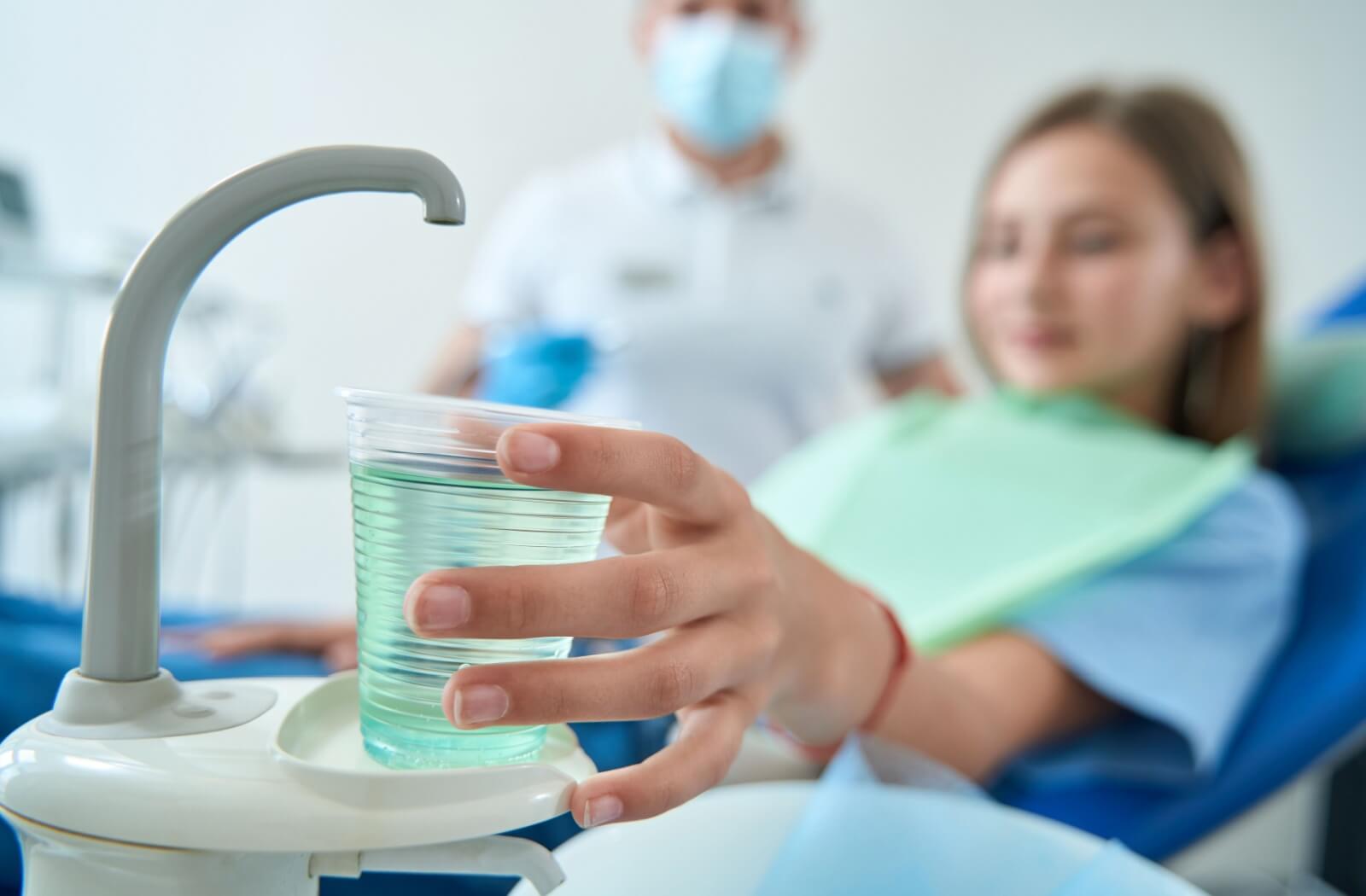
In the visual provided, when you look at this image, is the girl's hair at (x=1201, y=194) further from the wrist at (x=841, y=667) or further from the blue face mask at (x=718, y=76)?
the wrist at (x=841, y=667)

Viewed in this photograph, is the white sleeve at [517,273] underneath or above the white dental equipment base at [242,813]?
above

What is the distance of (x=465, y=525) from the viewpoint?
0.34 m

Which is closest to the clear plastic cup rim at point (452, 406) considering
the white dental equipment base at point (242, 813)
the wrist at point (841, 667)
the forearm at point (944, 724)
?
the white dental equipment base at point (242, 813)

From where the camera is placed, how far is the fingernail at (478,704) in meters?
0.33

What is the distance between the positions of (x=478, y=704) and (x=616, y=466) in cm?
9

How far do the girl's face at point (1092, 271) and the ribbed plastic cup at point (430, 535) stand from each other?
103 cm

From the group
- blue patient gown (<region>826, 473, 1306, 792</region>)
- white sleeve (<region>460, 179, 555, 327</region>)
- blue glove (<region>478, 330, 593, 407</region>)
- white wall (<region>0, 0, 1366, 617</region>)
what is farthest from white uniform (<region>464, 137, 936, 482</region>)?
white wall (<region>0, 0, 1366, 617</region>)

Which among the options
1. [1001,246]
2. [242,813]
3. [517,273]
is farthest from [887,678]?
[517,273]

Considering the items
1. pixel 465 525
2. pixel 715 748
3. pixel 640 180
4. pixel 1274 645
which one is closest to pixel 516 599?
pixel 465 525

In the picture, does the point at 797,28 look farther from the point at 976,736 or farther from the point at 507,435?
the point at 507,435

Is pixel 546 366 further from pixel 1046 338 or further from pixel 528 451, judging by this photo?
pixel 528 451

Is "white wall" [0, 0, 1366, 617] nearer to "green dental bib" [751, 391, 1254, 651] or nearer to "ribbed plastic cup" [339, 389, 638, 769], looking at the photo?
"green dental bib" [751, 391, 1254, 651]

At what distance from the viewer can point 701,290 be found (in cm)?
171

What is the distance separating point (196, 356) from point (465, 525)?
289 centimetres
